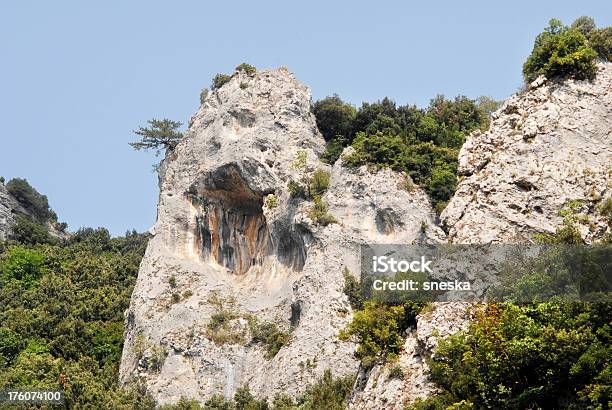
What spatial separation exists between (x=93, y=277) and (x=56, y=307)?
4690mm

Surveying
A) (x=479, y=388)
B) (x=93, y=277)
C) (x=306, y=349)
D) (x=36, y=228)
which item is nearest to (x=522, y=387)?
(x=479, y=388)

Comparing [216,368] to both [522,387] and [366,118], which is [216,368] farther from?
[522,387]

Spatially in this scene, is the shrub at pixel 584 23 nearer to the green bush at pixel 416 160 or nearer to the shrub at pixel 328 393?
the green bush at pixel 416 160

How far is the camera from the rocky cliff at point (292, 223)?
3562 cm

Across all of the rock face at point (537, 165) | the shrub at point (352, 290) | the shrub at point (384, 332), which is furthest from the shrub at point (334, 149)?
the shrub at point (384, 332)

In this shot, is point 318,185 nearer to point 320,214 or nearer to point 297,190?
point 297,190

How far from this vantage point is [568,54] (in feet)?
132

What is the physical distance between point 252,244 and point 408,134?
9424 mm

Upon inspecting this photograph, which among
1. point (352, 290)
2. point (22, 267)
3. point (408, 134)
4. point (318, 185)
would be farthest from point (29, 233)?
point (352, 290)

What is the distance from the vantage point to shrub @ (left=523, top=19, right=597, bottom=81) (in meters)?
39.8

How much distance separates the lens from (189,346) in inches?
1919

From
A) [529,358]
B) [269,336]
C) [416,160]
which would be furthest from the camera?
[416,160]

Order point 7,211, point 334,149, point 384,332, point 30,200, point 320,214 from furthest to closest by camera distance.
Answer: point 30,200, point 7,211, point 334,149, point 320,214, point 384,332

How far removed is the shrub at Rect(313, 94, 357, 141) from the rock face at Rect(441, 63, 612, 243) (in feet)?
58.2
